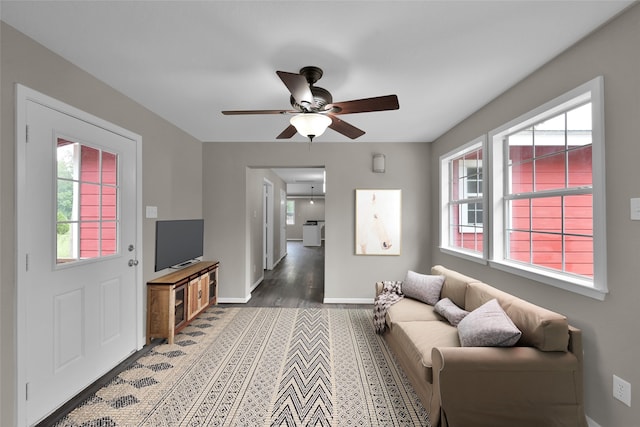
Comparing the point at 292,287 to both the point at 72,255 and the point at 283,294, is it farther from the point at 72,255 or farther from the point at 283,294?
the point at 72,255

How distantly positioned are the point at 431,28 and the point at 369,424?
254 cm

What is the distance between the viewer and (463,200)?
142 inches

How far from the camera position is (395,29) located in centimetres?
174

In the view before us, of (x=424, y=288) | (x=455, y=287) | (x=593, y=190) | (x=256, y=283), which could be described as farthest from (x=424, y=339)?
(x=256, y=283)

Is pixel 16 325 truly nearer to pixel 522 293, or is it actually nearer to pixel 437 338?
pixel 437 338

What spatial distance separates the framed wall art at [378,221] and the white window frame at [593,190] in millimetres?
1653

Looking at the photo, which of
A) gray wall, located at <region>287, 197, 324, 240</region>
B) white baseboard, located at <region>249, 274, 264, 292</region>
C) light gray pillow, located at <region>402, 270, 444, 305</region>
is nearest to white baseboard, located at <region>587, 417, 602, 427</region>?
light gray pillow, located at <region>402, 270, 444, 305</region>

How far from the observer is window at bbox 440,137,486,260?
3.36 m

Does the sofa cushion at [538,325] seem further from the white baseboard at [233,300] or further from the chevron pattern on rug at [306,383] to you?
the white baseboard at [233,300]

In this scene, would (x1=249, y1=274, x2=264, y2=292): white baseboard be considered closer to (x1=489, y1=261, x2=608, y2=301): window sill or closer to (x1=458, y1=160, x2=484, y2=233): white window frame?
(x1=458, y1=160, x2=484, y2=233): white window frame

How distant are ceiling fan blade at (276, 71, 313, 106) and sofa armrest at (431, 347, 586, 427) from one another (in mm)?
1814

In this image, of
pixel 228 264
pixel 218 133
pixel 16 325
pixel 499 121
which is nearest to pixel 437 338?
pixel 499 121

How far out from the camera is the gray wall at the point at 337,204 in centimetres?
440

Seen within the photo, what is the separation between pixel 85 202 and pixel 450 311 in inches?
127
